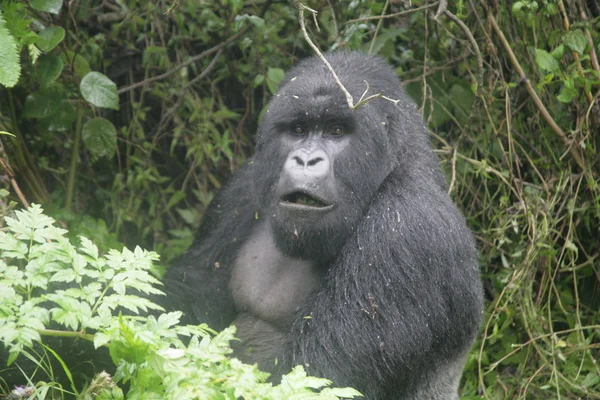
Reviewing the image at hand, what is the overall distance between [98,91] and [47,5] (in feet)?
2.00

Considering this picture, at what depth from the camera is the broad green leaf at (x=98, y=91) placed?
483cm

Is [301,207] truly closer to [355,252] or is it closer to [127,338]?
[355,252]

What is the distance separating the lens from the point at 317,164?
3.76 meters

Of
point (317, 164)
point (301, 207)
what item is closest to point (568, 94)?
point (317, 164)

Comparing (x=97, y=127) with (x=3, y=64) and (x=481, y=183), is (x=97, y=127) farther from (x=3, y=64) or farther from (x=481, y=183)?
(x=481, y=183)

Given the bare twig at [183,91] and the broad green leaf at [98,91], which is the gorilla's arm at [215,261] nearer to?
the broad green leaf at [98,91]

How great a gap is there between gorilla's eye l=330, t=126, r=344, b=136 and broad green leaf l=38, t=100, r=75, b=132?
2.03 m

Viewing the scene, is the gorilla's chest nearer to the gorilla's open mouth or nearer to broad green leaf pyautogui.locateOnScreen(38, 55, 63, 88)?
the gorilla's open mouth

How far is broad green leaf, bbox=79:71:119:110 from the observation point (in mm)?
4828

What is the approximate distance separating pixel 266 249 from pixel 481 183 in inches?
75.9

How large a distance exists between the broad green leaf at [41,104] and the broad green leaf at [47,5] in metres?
0.82

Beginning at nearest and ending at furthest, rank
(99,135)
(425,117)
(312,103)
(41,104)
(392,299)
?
1. (392,299)
2. (312,103)
3. (41,104)
4. (99,135)
5. (425,117)

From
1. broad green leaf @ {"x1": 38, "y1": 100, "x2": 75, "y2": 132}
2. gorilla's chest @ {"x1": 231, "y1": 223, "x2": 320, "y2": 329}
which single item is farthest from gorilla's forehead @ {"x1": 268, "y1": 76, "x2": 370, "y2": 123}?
broad green leaf @ {"x1": 38, "y1": 100, "x2": 75, "y2": 132}

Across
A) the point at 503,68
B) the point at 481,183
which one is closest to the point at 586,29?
the point at 503,68
